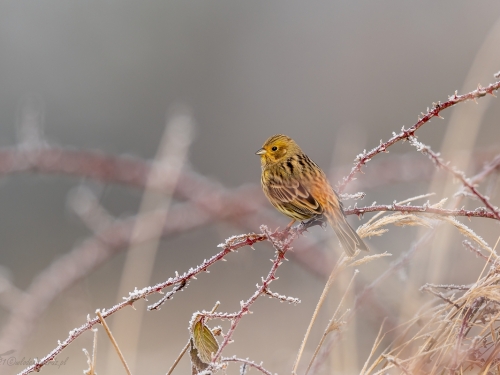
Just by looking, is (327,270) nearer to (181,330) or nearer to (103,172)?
(103,172)

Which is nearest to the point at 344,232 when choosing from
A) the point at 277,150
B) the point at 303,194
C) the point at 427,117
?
the point at 303,194

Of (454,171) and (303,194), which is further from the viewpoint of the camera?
(303,194)

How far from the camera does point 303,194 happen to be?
11.4 feet

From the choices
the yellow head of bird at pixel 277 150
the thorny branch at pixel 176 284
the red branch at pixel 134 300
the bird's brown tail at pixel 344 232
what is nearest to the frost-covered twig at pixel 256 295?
the thorny branch at pixel 176 284

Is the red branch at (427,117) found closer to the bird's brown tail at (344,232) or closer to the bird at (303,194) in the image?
the bird's brown tail at (344,232)

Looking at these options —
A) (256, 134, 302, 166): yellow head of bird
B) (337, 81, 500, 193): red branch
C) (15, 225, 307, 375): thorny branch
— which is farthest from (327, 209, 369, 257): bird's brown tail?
(15, 225, 307, 375): thorny branch

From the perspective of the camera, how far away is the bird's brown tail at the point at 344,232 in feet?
8.99

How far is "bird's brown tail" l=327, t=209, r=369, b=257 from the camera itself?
274 centimetres

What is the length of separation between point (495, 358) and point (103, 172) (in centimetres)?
240

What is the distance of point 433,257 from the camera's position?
2502 mm

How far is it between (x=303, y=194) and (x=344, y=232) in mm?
471

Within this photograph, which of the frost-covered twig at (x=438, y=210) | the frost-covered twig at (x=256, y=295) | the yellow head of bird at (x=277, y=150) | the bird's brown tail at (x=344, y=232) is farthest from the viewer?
the yellow head of bird at (x=277, y=150)

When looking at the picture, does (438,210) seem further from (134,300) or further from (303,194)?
(303,194)

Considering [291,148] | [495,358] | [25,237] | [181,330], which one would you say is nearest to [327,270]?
[291,148]
